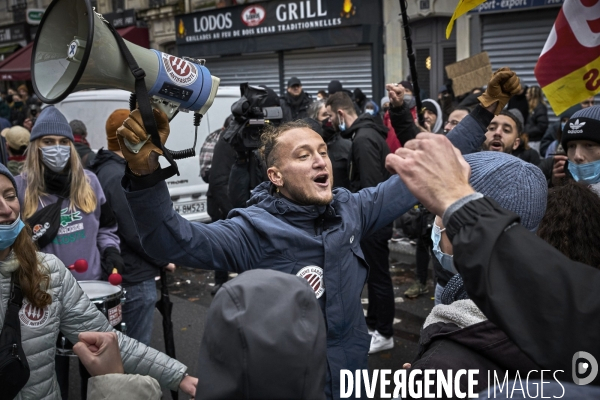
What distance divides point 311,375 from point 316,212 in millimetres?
1295

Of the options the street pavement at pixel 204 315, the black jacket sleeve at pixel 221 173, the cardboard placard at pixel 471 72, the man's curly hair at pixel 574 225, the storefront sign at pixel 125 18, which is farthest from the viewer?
the storefront sign at pixel 125 18

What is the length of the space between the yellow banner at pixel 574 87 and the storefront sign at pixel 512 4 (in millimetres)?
6736

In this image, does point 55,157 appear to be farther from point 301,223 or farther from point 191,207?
point 191,207

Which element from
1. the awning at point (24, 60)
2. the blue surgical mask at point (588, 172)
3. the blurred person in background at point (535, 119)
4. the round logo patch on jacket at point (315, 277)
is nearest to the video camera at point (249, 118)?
the blue surgical mask at point (588, 172)

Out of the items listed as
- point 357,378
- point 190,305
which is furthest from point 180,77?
point 190,305

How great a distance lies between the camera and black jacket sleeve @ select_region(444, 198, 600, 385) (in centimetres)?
122

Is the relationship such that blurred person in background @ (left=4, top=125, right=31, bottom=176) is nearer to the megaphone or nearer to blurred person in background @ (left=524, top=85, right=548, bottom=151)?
the megaphone

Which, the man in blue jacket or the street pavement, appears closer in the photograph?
the man in blue jacket

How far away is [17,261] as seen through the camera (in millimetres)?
2637

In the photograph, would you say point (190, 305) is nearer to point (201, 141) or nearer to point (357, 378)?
point (201, 141)

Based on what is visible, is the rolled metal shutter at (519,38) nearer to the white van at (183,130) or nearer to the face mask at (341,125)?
the white van at (183,130)

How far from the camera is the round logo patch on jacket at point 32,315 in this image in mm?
2598

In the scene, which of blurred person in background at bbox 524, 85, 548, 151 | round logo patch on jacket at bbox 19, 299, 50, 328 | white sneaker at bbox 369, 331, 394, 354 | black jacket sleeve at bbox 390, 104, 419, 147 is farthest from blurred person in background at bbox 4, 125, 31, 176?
blurred person in background at bbox 524, 85, 548, 151

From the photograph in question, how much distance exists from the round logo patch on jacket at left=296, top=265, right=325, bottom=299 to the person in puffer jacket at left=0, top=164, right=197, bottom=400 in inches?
24.3
